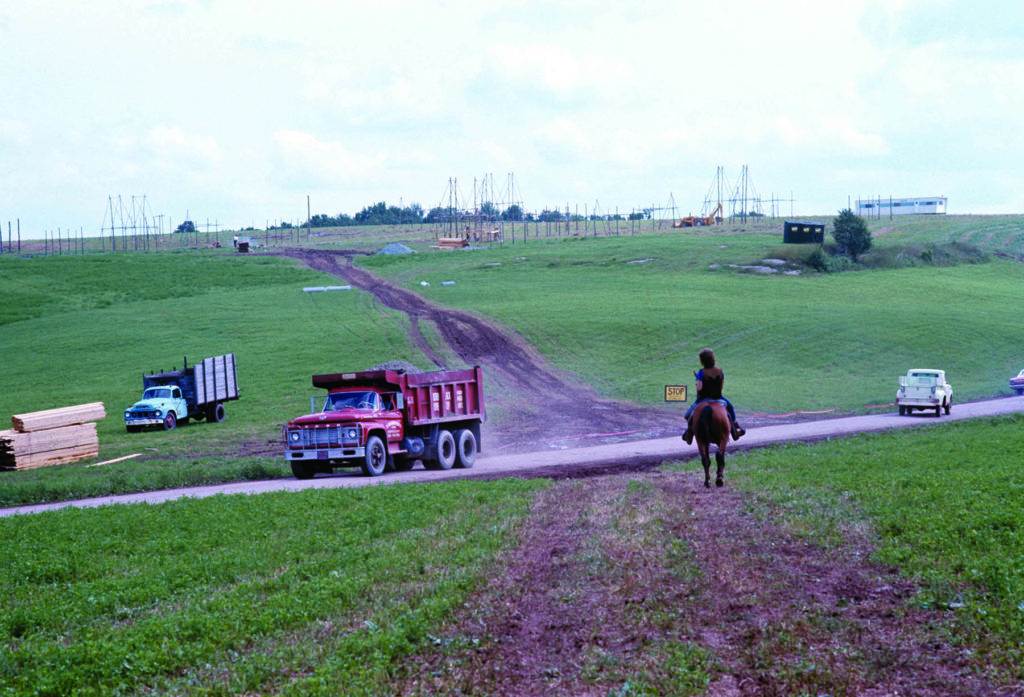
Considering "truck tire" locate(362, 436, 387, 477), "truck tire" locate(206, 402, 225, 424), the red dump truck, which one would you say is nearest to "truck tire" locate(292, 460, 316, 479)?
the red dump truck

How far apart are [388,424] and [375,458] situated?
102cm

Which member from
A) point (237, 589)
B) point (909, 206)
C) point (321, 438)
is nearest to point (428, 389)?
point (321, 438)

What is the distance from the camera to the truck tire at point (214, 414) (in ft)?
165

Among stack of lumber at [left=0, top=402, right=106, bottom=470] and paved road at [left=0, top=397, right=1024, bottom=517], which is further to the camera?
stack of lumber at [left=0, top=402, right=106, bottom=470]

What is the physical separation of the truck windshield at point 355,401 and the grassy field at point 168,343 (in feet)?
9.10

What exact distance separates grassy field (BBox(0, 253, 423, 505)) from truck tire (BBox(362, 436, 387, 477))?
3.31m

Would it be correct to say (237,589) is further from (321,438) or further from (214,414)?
(214,414)

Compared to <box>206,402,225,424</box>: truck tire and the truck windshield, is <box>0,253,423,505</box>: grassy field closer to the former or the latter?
<box>206,402,225,424</box>: truck tire

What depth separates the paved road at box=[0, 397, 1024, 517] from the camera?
27625mm

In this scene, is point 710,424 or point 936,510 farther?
point 710,424

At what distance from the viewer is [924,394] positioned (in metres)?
48.4

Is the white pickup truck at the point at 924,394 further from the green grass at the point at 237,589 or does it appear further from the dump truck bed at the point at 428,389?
the green grass at the point at 237,589

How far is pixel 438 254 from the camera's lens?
125625 millimetres

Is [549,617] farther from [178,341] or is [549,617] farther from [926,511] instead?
[178,341]
